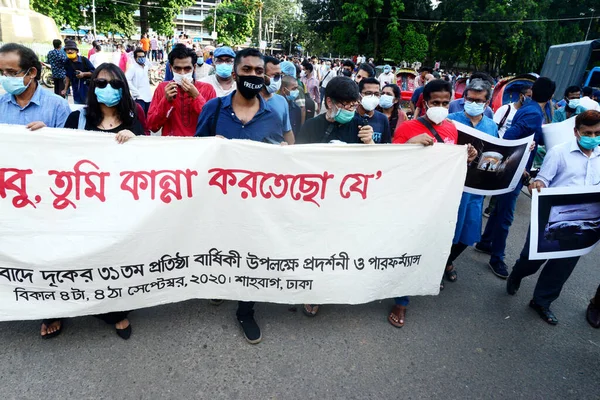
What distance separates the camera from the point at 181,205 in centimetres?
251

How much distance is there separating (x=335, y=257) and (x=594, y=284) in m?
2.96

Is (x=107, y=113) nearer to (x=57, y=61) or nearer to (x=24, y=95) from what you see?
(x=24, y=95)

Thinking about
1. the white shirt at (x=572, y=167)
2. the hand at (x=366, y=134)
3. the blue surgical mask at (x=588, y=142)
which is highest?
the blue surgical mask at (x=588, y=142)

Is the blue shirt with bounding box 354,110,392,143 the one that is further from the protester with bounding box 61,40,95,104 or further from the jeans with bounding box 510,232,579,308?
the protester with bounding box 61,40,95,104

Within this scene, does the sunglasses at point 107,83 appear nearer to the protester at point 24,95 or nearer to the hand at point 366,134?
the protester at point 24,95

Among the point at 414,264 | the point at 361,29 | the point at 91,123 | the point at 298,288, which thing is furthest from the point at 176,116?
the point at 361,29

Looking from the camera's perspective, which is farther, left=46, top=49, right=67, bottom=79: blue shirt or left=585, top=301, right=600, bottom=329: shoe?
left=46, top=49, right=67, bottom=79: blue shirt

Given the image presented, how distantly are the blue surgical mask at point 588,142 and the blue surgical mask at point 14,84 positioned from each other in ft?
13.1

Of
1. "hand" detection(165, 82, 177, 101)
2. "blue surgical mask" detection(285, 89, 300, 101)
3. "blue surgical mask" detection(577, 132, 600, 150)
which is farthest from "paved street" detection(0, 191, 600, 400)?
"blue surgical mask" detection(285, 89, 300, 101)

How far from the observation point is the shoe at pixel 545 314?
3211mm

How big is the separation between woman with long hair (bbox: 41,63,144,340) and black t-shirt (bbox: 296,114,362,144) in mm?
1214

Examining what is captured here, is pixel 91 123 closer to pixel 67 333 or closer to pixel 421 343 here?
pixel 67 333

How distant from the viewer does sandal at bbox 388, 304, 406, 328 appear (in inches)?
119

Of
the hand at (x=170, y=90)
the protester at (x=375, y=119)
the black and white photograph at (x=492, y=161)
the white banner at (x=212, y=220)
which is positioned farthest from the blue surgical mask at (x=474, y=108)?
the hand at (x=170, y=90)
